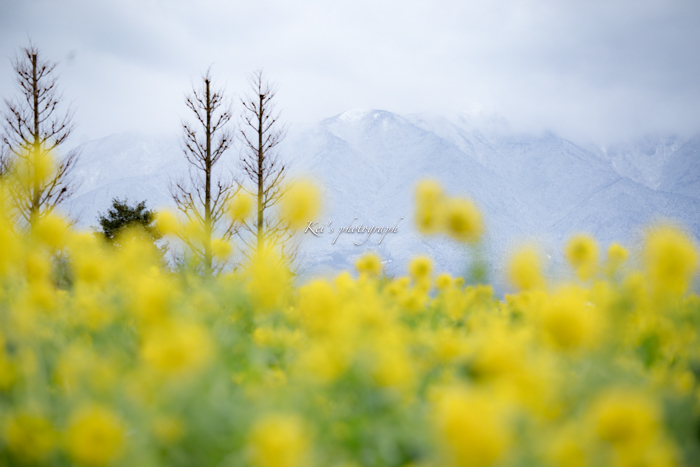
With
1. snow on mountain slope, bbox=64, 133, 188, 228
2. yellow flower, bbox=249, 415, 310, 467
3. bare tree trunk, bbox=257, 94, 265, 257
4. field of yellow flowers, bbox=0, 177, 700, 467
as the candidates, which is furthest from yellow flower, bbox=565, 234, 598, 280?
snow on mountain slope, bbox=64, 133, 188, 228

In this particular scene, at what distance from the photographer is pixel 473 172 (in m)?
122

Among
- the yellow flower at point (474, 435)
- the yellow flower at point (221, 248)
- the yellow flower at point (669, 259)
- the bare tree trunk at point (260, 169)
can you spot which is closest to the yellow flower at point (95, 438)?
the yellow flower at point (474, 435)

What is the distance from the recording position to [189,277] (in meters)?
1.24

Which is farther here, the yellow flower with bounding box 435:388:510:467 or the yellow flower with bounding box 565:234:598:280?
the yellow flower with bounding box 565:234:598:280

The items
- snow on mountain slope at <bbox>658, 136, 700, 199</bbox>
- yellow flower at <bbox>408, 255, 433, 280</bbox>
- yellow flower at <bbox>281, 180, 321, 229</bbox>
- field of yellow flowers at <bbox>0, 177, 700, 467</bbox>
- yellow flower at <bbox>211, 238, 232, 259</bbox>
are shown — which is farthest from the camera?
snow on mountain slope at <bbox>658, 136, 700, 199</bbox>

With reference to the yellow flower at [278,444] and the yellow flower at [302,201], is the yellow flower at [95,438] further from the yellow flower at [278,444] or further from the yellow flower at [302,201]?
the yellow flower at [302,201]

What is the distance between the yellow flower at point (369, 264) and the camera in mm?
1621

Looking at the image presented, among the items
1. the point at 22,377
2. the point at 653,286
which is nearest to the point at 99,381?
the point at 22,377

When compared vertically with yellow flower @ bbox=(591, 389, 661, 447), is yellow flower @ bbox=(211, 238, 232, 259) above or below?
above

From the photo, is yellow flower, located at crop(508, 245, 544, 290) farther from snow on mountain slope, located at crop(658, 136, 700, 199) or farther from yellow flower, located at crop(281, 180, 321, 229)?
snow on mountain slope, located at crop(658, 136, 700, 199)

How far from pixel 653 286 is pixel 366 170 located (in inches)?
4758

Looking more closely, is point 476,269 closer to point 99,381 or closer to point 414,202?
point 414,202

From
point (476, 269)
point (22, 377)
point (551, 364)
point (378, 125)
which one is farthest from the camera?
point (378, 125)

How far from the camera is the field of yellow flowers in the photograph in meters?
0.56
